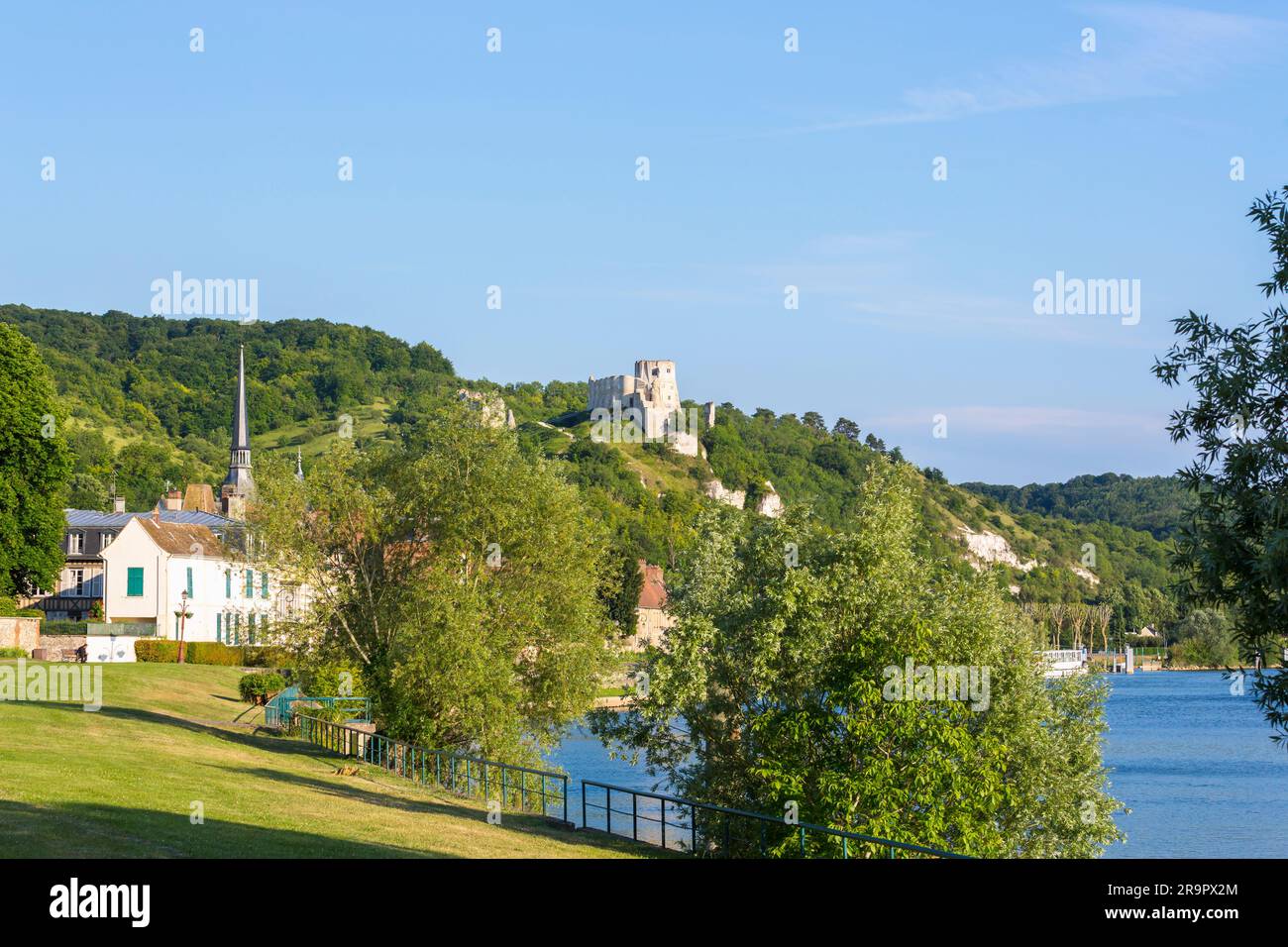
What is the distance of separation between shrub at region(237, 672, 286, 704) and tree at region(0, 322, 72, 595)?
16.7 m

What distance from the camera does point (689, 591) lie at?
1234 inches

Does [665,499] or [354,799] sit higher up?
[665,499]

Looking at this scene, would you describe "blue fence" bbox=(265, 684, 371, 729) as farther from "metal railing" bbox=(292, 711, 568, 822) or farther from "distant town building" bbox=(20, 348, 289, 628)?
"distant town building" bbox=(20, 348, 289, 628)

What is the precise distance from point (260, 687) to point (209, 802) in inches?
1103

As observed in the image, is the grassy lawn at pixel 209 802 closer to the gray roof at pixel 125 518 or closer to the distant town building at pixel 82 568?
→ the gray roof at pixel 125 518

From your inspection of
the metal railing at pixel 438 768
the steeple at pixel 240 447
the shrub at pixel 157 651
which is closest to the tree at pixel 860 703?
the metal railing at pixel 438 768

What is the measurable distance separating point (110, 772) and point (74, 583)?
63024 millimetres

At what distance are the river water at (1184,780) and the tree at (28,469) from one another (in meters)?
26.5

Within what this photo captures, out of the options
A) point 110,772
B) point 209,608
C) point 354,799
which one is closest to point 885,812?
point 354,799

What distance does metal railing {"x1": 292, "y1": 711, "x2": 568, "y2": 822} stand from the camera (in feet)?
106

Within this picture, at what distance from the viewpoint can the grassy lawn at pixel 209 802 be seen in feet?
60.1

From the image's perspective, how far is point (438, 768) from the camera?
113ft

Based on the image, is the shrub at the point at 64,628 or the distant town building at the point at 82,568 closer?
the shrub at the point at 64,628
